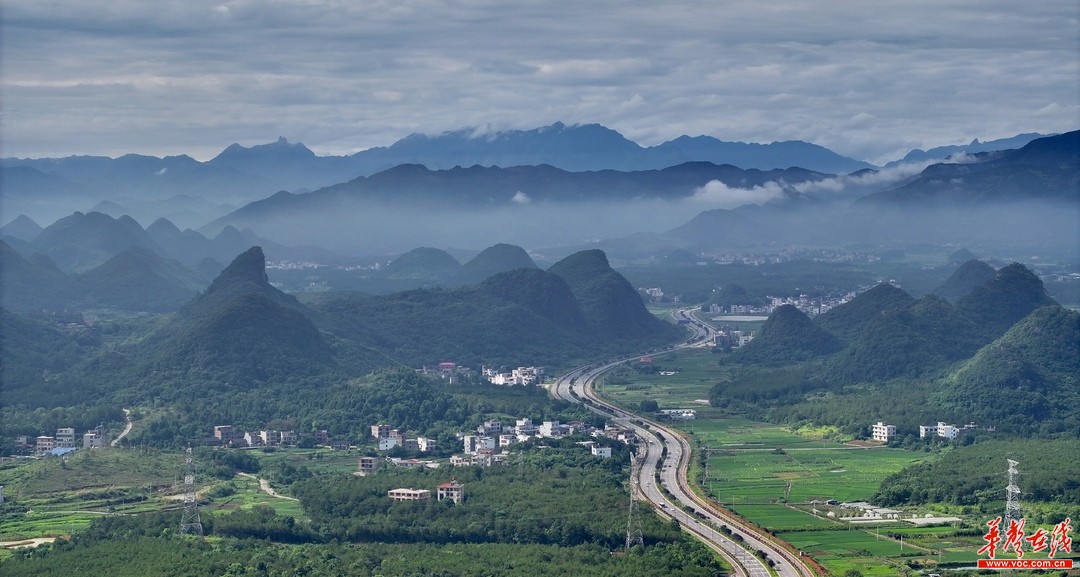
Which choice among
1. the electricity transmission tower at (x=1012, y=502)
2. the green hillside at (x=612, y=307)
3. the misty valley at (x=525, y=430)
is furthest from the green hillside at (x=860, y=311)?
the electricity transmission tower at (x=1012, y=502)

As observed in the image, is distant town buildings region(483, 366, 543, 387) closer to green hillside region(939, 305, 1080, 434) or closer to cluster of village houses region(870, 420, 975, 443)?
cluster of village houses region(870, 420, 975, 443)

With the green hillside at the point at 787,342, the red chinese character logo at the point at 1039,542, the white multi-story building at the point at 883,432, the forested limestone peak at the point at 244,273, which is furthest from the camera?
the forested limestone peak at the point at 244,273

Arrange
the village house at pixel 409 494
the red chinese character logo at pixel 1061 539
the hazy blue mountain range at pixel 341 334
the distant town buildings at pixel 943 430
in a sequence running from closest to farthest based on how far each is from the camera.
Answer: the red chinese character logo at pixel 1061 539, the village house at pixel 409 494, the distant town buildings at pixel 943 430, the hazy blue mountain range at pixel 341 334

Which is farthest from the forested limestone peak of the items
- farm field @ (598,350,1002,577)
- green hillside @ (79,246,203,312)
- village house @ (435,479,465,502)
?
A: village house @ (435,479,465,502)

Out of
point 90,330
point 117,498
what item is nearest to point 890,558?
point 117,498

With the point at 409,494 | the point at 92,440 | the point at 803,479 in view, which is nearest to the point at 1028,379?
the point at 803,479

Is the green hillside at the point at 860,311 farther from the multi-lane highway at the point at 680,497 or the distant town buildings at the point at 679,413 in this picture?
the distant town buildings at the point at 679,413

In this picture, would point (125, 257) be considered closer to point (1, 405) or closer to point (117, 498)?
point (1, 405)

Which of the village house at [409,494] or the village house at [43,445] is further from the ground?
the village house at [43,445]
